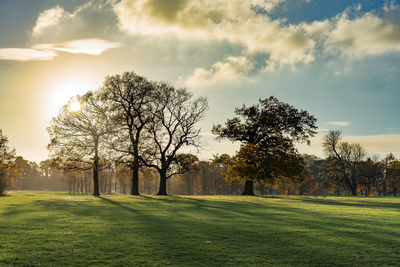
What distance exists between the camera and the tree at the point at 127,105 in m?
43.0

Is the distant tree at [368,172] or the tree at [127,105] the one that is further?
the distant tree at [368,172]

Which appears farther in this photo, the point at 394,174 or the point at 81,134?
the point at 394,174

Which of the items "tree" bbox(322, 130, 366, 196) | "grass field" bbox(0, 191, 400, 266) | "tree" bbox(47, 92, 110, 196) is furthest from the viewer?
"tree" bbox(322, 130, 366, 196)

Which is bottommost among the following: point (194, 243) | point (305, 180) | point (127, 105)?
point (305, 180)

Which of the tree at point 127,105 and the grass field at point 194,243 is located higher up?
the tree at point 127,105

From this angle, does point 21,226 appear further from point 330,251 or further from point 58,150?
point 58,150

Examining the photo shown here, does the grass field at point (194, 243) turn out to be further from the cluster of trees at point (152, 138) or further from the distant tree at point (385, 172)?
the distant tree at point (385, 172)

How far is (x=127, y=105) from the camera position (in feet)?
145

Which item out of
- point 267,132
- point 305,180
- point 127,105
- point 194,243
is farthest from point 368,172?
point 194,243

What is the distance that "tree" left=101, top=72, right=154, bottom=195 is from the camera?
43000 mm

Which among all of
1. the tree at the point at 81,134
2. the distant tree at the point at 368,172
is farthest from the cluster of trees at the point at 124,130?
the distant tree at the point at 368,172

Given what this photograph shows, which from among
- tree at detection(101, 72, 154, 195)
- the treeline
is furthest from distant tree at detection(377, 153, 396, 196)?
tree at detection(101, 72, 154, 195)

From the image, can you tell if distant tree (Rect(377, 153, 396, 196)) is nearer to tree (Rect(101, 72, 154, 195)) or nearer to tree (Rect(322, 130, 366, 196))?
tree (Rect(322, 130, 366, 196))

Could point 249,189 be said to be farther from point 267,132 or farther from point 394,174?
point 394,174
